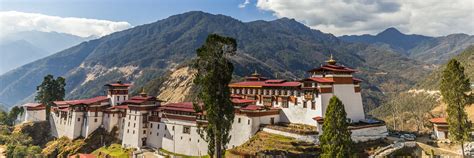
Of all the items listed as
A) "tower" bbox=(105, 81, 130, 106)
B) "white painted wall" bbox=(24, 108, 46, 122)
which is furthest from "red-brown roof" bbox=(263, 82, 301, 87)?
"white painted wall" bbox=(24, 108, 46, 122)

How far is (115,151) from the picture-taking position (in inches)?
2928

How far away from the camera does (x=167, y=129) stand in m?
71.5

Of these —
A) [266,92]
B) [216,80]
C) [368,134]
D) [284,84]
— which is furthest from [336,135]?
[266,92]

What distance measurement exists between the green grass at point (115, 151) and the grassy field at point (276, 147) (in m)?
26.4

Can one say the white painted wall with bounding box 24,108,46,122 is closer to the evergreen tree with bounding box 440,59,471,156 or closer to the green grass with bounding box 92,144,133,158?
the green grass with bounding box 92,144,133,158

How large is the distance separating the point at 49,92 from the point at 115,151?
4220 cm

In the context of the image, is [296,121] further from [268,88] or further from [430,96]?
[430,96]

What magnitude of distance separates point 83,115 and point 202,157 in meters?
41.1

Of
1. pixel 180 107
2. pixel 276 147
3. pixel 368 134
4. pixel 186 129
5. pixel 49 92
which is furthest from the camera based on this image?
pixel 49 92

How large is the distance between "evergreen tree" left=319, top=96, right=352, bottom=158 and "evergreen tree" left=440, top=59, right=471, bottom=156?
20031 millimetres

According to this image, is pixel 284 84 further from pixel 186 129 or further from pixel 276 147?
pixel 186 129

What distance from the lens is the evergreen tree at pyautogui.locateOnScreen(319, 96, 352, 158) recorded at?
3931cm

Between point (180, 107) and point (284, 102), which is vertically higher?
point (284, 102)

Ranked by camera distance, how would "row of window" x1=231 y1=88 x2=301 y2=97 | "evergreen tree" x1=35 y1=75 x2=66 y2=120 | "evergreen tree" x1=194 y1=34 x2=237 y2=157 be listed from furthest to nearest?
"evergreen tree" x1=35 y1=75 x2=66 y2=120
"row of window" x1=231 y1=88 x2=301 y2=97
"evergreen tree" x1=194 y1=34 x2=237 y2=157
